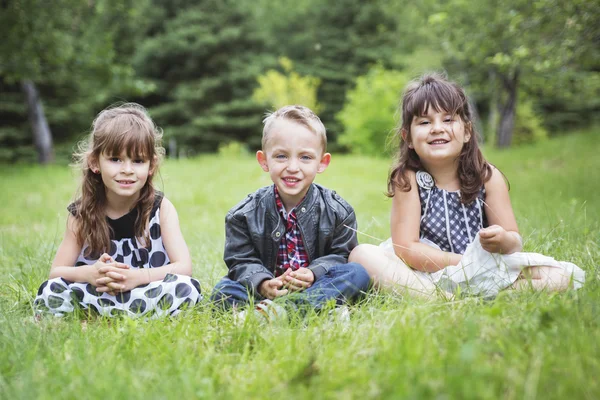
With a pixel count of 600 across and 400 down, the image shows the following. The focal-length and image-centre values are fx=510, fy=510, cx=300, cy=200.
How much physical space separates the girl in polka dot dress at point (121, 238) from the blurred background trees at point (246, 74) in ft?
31.8

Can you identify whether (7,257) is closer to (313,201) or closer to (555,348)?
(313,201)

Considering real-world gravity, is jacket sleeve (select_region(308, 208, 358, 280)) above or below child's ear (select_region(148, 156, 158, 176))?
below

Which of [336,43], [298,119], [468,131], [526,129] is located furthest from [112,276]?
[526,129]

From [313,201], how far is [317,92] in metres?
23.8

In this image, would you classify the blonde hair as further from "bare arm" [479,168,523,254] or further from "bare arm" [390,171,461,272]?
"bare arm" [479,168,523,254]

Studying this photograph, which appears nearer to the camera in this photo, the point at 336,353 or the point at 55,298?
the point at 336,353

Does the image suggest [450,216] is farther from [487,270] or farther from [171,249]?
[171,249]

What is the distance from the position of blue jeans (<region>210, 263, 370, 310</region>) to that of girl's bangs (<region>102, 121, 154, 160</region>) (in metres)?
0.85

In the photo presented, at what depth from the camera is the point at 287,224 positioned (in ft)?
9.41

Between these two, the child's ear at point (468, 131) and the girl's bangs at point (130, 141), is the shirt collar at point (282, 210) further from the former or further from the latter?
the child's ear at point (468, 131)

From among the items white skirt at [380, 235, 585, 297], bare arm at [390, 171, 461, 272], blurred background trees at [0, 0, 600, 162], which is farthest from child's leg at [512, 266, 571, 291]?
blurred background trees at [0, 0, 600, 162]

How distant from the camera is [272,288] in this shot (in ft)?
8.50

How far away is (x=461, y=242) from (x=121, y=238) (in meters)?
1.93

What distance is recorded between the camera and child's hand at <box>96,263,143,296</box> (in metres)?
2.59
